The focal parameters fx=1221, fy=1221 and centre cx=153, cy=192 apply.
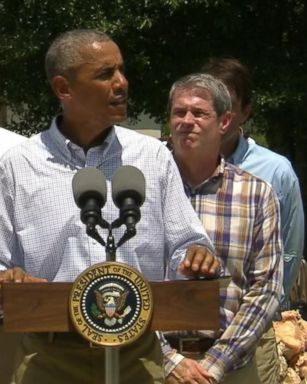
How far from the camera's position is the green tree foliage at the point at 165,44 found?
51.8 ft

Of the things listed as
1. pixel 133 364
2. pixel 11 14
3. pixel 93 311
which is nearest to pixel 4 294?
pixel 93 311

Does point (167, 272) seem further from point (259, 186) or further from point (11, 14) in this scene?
point (11, 14)

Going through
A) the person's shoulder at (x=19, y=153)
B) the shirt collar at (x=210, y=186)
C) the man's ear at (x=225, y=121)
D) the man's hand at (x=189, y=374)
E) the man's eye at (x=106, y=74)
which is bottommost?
the man's hand at (x=189, y=374)

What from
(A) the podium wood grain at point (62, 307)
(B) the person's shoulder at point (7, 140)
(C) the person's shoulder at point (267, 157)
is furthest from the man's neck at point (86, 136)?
(B) the person's shoulder at point (7, 140)

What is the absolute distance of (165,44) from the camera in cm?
1705

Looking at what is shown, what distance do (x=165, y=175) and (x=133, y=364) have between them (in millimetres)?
708

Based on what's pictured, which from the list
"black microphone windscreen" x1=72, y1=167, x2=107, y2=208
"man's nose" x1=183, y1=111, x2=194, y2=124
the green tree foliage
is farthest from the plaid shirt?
the green tree foliage

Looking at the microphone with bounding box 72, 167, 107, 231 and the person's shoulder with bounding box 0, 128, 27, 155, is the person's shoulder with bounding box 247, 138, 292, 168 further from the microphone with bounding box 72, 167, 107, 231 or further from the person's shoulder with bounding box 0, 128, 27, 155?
the person's shoulder with bounding box 0, 128, 27, 155

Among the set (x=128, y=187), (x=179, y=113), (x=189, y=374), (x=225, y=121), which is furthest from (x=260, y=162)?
(x=128, y=187)

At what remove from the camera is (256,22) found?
58.3ft

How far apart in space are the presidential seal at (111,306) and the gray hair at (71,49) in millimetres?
1045

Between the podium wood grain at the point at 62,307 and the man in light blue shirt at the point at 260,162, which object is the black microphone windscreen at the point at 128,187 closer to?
the podium wood grain at the point at 62,307

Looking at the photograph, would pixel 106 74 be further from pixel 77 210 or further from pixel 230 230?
Answer: pixel 230 230

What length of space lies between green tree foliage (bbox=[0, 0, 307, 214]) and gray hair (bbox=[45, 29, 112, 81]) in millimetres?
10586
